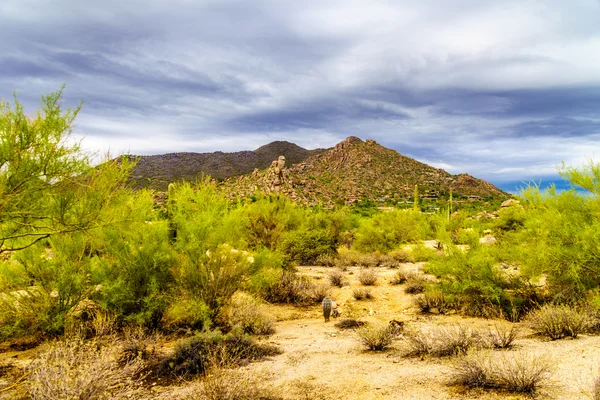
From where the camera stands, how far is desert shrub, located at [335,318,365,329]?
406 inches

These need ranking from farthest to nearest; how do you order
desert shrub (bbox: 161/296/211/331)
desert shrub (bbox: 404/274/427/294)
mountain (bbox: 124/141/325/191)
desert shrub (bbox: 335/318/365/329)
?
mountain (bbox: 124/141/325/191)
desert shrub (bbox: 404/274/427/294)
desert shrub (bbox: 335/318/365/329)
desert shrub (bbox: 161/296/211/331)

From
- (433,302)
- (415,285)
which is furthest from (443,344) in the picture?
(415,285)

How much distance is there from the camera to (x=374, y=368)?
22.8 ft

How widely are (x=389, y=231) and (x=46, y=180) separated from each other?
2196cm

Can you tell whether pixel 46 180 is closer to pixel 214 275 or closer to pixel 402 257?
pixel 214 275

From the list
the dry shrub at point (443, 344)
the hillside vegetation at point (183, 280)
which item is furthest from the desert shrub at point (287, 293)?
the dry shrub at point (443, 344)

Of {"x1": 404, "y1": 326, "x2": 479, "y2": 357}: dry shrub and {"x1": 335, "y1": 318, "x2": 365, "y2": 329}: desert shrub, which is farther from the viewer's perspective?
{"x1": 335, "y1": 318, "x2": 365, "y2": 329}: desert shrub

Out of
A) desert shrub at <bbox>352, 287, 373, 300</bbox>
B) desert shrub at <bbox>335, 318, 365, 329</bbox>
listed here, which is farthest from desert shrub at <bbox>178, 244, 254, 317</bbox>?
desert shrub at <bbox>352, 287, 373, 300</bbox>

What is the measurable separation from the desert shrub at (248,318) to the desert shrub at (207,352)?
48.0 inches

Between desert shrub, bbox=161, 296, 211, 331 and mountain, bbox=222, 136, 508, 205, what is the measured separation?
4136cm

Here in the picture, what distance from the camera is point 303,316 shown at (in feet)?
40.3

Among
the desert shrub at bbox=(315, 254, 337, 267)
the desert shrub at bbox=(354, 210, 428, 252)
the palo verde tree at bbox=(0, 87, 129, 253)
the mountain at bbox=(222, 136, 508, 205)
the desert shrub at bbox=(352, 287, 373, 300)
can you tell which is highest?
the mountain at bbox=(222, 136, 508, 205)

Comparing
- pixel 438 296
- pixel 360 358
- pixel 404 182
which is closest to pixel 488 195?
pixel 404 182

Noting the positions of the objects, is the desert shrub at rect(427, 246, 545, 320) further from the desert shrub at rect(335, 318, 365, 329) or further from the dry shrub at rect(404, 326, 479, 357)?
the dry shrub at rect(404, 326, 479, 357)
